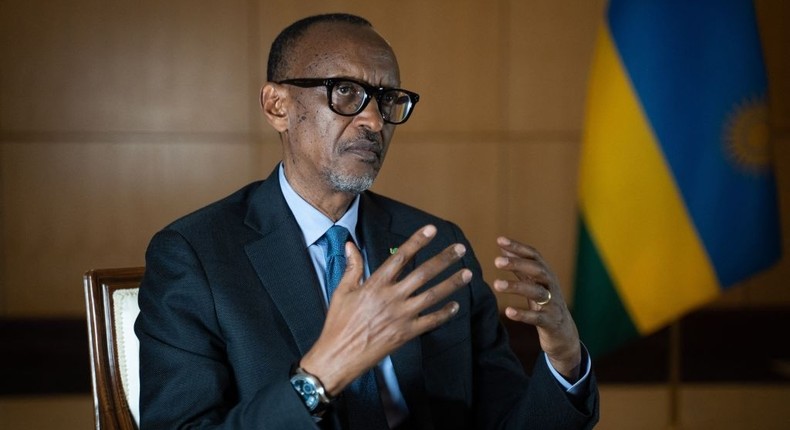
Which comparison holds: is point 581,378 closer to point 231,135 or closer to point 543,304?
point 543,304

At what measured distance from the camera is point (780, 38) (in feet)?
15.6

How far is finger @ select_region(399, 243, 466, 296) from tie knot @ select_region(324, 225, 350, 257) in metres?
0.45

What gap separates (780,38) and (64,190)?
4.23 meters

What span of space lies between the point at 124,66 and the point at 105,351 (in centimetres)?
315

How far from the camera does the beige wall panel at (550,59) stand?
183 inches

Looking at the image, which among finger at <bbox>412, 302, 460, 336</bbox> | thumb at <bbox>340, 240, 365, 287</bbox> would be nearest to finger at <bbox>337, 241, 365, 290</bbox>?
thumb at <bbox>340, 240, 365, 287</bbox>

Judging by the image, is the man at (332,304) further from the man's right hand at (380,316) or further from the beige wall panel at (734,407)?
the beige wall panel at (734,407)

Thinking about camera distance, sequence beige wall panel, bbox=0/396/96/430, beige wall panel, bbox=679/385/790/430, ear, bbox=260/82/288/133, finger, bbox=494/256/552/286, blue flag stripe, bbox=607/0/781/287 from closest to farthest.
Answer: finger, bbox=494/256/552/286 < ear, bbox=260/82/288/133 < blue flag stripe, bbox=607/0/781/287 < beige wall panel, bbox=0/396/96/430 < beige wall panel, bbox=679/385/790/430

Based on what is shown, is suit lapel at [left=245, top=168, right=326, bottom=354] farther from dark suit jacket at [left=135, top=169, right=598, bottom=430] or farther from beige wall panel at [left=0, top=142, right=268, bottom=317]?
beige wall panel at [left=0, top=142, right=268, bottom=317]

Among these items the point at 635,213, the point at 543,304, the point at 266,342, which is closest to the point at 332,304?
the point at 266,342

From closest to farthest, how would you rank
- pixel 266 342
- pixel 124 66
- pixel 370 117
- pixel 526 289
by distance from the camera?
pixel 526 289
pixel 266 342
pixel 370 117
pixel 124 66

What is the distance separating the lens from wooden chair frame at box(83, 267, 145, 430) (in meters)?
1.66

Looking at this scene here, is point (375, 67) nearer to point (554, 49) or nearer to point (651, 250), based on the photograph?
point (651, 250)

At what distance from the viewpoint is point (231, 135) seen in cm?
459
